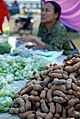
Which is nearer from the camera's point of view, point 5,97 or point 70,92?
point 70,92

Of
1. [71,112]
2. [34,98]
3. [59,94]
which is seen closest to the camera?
[71,112]

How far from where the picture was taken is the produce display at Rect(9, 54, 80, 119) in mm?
2248

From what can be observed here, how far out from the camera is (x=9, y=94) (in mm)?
2592

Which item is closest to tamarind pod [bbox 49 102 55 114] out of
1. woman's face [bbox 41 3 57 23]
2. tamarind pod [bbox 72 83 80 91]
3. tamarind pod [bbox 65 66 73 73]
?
tamarind pod [bbox 72 83 80 91]

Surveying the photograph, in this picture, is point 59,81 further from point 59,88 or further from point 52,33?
point 52,33

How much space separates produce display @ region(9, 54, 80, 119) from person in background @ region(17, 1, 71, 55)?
1.54m

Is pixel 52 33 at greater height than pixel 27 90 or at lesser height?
greater

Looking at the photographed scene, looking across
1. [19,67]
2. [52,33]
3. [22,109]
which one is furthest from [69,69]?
[52,33]

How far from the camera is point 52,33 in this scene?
4176 mm

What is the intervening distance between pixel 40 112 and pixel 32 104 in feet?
0.47

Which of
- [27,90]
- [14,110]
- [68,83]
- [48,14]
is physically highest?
[48,14]

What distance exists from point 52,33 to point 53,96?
1.94 metres

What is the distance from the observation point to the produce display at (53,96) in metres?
2.25

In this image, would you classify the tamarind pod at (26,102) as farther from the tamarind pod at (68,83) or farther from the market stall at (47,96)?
the tamarind pod at (68,83)
